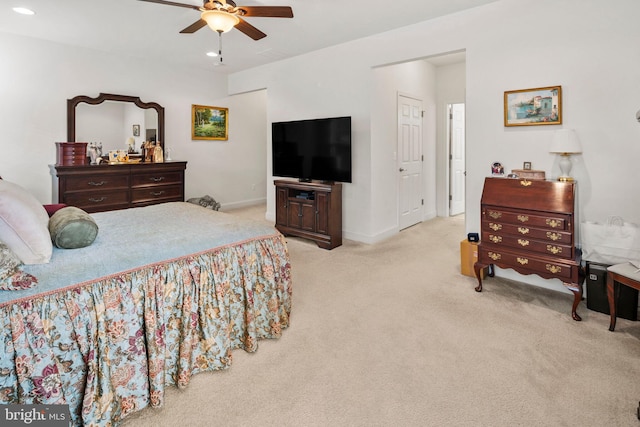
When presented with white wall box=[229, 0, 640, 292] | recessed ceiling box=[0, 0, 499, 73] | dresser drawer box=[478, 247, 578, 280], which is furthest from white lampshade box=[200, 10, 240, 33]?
dresser drawer box=[478, 247, 578, 280]

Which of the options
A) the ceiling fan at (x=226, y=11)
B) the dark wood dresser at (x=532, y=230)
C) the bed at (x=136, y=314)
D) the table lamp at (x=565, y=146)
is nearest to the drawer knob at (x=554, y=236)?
the dark wood dresser at (x=532, y=230)

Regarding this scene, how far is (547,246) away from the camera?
2.78m

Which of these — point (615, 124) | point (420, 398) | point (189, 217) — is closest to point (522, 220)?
point (615, 124)

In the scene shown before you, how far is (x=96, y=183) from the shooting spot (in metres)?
4.80

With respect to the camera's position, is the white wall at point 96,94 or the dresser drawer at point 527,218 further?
the white wall at point 96,94

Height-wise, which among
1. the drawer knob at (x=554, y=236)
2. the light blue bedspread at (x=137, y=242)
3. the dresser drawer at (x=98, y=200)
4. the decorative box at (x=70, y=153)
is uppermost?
the decorative box at (x=70, y=153)

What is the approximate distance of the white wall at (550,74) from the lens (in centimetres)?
274

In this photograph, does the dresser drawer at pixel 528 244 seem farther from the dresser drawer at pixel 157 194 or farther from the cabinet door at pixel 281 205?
the dresser drawer at pixel 157 194

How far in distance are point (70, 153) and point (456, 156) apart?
245 inches

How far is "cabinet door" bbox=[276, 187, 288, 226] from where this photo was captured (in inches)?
199

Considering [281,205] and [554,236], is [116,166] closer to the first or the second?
[281,205]

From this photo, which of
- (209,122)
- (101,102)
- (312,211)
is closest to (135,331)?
(312,211)

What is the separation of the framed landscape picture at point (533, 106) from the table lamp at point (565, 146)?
0.25 metres

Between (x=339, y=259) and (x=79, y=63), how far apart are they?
4.61 metres
